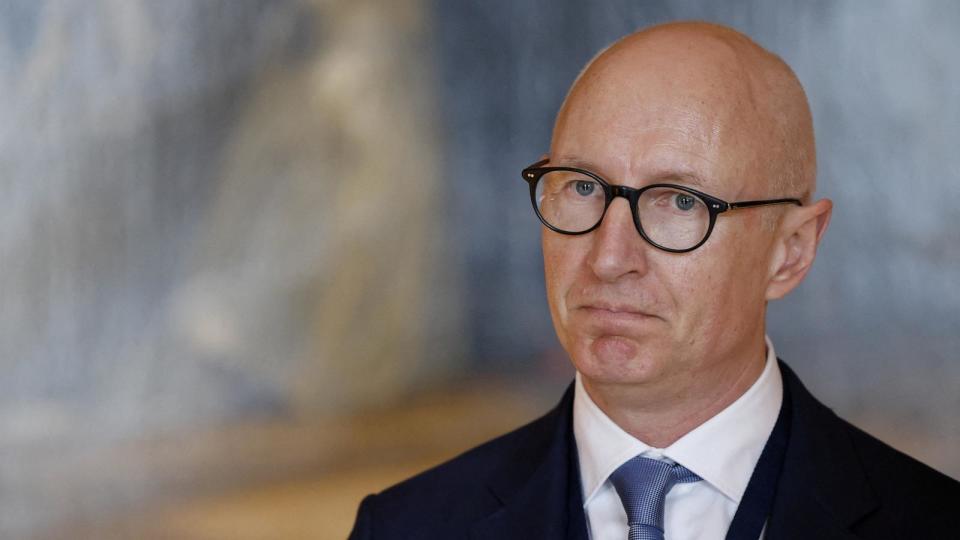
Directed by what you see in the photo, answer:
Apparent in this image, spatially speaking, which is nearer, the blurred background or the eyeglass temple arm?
the eyeglass temple arm

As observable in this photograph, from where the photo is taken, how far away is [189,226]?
11.1 feet

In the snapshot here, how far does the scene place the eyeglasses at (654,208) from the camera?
1954 mm

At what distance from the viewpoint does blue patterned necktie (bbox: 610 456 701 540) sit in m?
1.99

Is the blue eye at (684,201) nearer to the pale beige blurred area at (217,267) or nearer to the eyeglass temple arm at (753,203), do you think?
the eyeglass temple arm at (753,203)

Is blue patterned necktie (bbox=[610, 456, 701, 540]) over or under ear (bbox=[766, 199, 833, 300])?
under

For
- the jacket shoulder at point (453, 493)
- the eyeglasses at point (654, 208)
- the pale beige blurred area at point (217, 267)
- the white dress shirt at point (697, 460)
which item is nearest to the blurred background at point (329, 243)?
the pale beige blurred area at point (217, 267)

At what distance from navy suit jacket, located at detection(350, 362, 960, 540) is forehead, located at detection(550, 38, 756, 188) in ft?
1.44

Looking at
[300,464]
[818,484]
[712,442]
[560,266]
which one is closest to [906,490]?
[818,484]

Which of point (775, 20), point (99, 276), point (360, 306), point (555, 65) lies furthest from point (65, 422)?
point (775, 20)

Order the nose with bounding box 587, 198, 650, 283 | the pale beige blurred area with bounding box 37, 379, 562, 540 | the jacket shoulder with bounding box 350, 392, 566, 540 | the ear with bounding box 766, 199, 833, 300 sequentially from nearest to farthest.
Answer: the nose with bounding box 587, 198, 650, 283, the ear with bounding box 766, 199, 833, 300, the jacket shoulder with bounding box 350, 392, 566, 540, the pale beige blurred area with bounding box 37, 379, 562, 540

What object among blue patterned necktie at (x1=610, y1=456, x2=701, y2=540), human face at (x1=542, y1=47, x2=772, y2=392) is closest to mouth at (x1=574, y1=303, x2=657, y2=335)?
human face at (x1=542, y1=47, x2=772, y2=392)

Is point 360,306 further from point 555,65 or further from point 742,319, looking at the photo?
point 742,319

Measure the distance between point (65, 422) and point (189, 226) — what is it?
0.58m

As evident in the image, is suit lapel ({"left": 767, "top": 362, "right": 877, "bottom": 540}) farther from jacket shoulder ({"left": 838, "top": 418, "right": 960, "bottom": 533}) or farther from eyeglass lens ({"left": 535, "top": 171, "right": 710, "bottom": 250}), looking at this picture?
eyeglass lens ({"left": 535, "top": 171, "right": 710, "bottom": 250})
